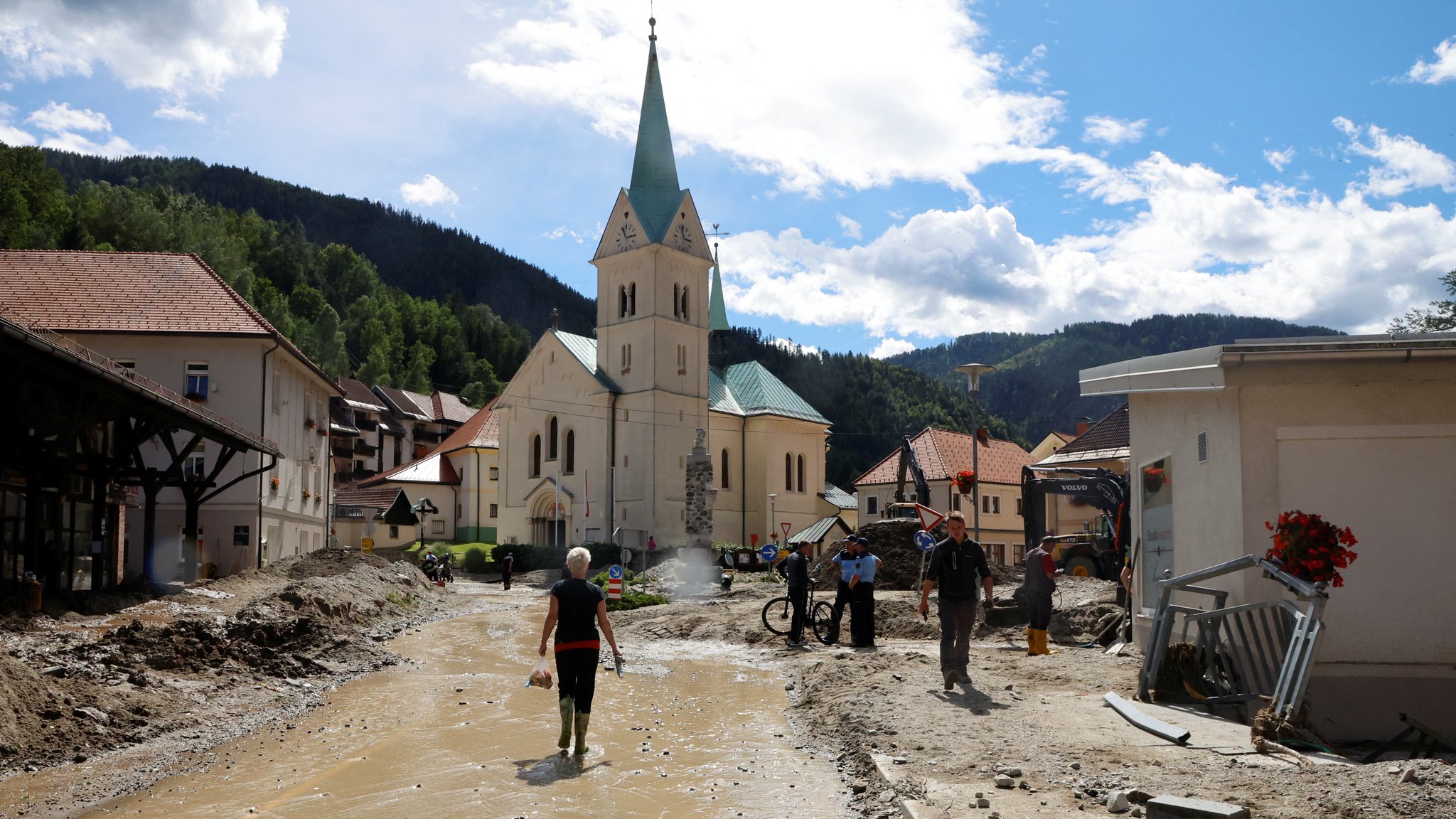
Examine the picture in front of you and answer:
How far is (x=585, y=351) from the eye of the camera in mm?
63906

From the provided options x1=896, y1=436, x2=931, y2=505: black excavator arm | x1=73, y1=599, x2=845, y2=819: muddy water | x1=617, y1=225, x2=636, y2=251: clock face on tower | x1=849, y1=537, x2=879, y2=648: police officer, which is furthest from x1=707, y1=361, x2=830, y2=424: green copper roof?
x1=73, y1=599, x2=845, y2=819: muddy water

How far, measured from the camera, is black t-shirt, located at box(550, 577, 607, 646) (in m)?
9.47

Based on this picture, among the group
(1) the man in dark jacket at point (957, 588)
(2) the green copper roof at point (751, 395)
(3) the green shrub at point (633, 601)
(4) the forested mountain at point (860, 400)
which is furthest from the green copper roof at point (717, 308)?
(1) the man in dark jacket at point (957, 588)

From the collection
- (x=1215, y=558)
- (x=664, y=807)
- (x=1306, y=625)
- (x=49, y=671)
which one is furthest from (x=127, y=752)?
(x=1215, y=558)

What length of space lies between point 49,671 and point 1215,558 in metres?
11.4

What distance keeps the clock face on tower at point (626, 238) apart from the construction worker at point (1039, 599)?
155ft

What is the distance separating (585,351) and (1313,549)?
5622cm

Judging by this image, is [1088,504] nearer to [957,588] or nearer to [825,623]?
[825,623]

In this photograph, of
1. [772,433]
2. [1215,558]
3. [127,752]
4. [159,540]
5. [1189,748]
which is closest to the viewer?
[1189,748]

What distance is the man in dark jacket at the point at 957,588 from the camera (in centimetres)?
1223

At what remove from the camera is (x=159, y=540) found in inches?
1288

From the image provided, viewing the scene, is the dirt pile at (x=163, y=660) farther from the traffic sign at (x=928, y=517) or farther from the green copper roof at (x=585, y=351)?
the green copper roof at (x=585, y=351)

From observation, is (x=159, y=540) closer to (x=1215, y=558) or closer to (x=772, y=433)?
(x=1215, y=558)

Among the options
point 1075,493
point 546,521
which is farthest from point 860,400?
point 1075,493
